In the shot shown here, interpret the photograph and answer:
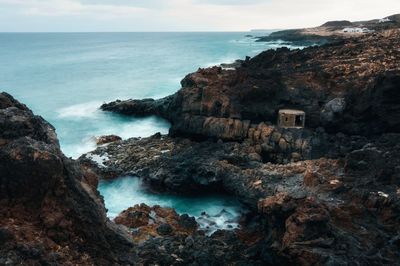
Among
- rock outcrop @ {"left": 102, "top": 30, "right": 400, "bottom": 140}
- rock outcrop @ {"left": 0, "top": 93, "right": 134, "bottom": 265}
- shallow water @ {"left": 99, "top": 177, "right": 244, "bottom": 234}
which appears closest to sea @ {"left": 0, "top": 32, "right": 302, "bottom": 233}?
shallow water @ {"left": 99, "top": 177, "right": 244, "bottom": 234}

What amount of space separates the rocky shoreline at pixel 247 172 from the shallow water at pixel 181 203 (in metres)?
0.79

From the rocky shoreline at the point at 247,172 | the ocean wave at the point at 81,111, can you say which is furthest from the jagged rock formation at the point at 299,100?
the ocean wave at the point at 81,111

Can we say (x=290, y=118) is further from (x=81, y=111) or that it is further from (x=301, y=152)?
(x=81, y=111)

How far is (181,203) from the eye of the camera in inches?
1214

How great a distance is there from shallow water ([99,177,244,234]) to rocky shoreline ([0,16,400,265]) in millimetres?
785

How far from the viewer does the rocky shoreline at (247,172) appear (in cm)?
1285

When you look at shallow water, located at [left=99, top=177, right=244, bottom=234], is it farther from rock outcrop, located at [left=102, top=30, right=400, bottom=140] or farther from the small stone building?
the small stone building

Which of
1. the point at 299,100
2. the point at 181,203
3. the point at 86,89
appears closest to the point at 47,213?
the point at 181,203

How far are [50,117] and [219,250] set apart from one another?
145 feet

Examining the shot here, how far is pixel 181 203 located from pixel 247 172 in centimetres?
506

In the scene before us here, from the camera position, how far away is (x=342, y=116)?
117ft

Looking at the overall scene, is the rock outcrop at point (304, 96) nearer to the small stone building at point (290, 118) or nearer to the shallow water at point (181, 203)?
the small stone building at point (290, 118)

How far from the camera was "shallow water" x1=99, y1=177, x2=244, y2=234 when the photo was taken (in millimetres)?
27531

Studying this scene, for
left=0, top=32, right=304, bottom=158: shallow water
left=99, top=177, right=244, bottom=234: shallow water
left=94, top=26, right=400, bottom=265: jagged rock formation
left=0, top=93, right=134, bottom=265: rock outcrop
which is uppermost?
left=0, top=93, right=134, bottom=265: rock outcrop
